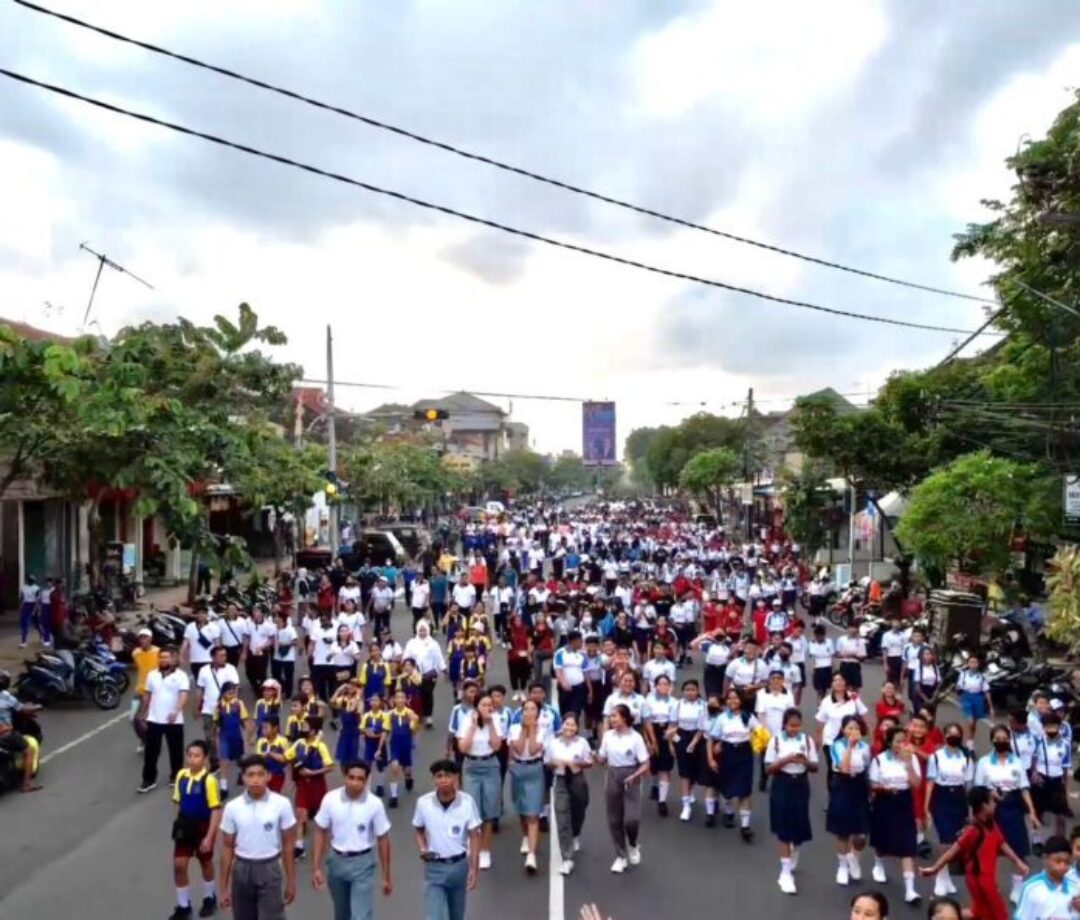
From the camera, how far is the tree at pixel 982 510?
17.3 meters

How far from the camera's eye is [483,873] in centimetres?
880

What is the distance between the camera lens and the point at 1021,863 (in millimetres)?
8031

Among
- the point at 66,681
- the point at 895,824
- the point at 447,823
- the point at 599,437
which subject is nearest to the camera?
the point at 447,823

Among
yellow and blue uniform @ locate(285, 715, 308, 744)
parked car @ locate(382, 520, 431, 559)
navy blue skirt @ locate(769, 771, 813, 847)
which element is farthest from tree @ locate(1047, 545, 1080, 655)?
parked car @ locate(382, 520, 431, 559)

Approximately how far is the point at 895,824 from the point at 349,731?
16.3 feet

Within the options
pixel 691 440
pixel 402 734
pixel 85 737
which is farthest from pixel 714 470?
pixel 402 734

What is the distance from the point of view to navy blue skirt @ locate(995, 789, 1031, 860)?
8.56 m

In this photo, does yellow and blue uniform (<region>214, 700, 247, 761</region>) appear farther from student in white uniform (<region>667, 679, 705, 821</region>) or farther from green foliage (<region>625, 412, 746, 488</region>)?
green foliage (<region>625, 412, 746, 488</region>)

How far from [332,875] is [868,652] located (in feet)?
51.7

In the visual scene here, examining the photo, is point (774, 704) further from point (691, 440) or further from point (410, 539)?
point (691, 440)

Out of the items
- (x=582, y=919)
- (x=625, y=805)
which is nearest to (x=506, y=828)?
(x=625, y=805)

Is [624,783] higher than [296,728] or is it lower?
lower

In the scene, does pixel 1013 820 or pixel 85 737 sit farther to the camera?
pixel 85 737

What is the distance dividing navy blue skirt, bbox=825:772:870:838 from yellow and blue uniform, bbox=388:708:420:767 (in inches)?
163
